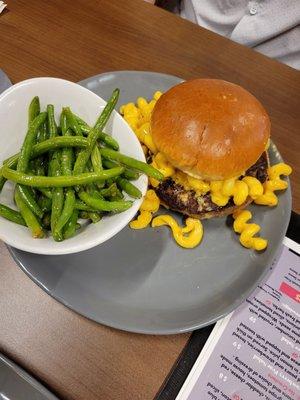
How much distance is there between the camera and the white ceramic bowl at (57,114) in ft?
3.04

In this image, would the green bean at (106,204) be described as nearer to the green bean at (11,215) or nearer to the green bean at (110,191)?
the green bean at (110,191)

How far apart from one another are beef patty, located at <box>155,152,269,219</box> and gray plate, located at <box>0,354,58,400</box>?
62 centimetres

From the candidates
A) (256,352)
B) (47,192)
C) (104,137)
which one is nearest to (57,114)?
(104,137)

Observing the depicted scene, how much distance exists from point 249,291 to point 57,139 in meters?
0.67

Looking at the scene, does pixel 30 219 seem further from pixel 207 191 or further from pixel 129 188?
pixel 207 191

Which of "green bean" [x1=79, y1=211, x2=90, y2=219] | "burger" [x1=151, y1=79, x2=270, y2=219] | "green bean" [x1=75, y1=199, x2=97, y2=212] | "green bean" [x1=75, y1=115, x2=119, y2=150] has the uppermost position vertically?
"burger" [x1=151, y1=79, x2=270, y2=219]

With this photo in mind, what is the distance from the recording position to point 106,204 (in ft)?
3.27

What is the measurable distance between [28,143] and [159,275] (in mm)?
518

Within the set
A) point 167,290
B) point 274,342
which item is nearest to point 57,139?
point 167,290

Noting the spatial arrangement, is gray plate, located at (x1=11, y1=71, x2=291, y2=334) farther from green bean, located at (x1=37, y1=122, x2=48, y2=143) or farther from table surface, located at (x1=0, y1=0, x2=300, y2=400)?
green bean, located at (x1=37, y1=122, x2=48, y2=143)

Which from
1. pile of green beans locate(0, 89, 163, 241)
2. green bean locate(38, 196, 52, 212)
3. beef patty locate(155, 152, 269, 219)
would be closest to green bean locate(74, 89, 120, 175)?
pile of green beans locate(0, 89, 163, 241)

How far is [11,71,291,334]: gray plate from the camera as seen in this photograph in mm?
1044

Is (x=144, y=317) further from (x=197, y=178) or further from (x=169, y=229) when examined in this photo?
(x=197, y=178)

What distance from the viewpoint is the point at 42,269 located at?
1.08 metres
